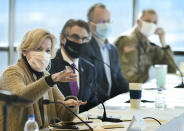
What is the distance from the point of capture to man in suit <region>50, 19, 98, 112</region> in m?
3.68

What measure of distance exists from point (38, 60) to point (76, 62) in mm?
962

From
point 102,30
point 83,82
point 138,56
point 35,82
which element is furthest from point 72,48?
point 138,56

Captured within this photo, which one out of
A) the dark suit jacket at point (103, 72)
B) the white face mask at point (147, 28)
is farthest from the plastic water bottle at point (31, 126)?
the white face mask at point (147, 28)

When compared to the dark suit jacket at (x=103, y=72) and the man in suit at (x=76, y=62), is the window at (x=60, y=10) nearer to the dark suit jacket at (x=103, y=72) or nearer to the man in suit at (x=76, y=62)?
the dark suit jacket at (x=103, y=72)

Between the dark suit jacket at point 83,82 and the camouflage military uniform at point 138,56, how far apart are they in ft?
5.53

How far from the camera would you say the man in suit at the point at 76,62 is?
12.1 ft

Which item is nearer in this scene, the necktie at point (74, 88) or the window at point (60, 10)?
the necktie at point (74, 88)

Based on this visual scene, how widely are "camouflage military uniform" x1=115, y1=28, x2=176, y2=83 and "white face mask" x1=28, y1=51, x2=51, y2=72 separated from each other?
2861 mm

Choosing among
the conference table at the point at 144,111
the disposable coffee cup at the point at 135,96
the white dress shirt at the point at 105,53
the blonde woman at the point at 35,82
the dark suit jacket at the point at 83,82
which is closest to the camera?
the conference table at the point at 144,111

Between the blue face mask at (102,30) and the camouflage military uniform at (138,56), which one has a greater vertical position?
the blue face mask at (102,30)

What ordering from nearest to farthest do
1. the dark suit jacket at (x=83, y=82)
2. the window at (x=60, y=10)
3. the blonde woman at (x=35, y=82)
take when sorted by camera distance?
the blonde woman at (x=35, y=82) → the dark suit jacket at (x=83, y=82) → the window at (x=60, y=10)

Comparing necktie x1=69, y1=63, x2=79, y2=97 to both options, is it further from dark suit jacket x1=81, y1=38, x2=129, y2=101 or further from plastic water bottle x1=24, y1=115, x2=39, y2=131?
plastic water bottle x1=24, y1=115, x2=39, y2=131

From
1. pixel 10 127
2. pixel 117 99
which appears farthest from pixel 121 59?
pixel 10 127

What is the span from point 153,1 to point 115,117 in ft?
15.2
